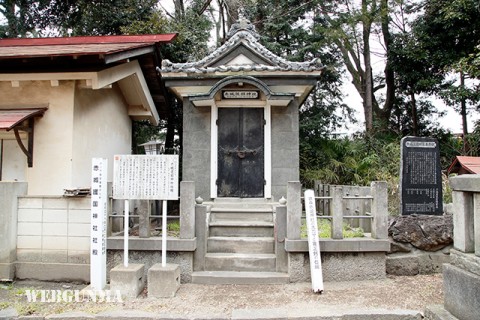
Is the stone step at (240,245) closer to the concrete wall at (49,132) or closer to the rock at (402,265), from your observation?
the rock at (402,265)

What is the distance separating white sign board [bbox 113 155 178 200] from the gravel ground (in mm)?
1782

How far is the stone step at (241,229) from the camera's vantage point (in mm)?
7488

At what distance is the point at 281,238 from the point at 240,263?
97cm

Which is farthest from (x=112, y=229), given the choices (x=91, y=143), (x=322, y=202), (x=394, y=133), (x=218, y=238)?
(x=394, y=133)

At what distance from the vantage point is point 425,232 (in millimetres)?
6875

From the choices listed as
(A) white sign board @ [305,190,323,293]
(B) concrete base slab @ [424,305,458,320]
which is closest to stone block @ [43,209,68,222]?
(A) white sign board @ [305,190,323,293]

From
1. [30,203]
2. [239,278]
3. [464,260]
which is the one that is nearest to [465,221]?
[464,260]

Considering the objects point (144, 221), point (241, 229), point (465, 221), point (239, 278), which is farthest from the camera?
Result: point (241, 229)

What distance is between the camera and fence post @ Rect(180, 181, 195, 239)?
21.5 feet

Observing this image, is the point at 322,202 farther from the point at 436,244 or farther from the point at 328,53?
the point at 328,53

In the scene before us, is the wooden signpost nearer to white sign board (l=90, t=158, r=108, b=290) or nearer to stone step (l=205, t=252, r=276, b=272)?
white sign board (l=90, t=158, r=108, b=290)

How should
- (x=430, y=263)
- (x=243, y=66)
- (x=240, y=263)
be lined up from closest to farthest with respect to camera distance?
(x=240, y=263), (x=430, y=263), (x=243, y=66)

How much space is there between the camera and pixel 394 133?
18.0m

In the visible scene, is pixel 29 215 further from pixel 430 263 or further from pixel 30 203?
pixel 430 263
